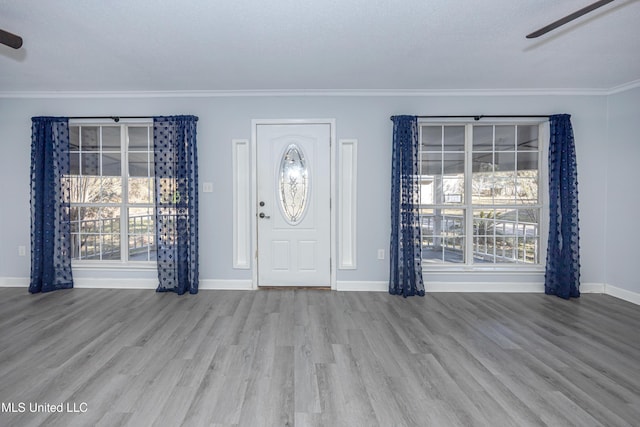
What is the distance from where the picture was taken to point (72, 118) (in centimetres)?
385

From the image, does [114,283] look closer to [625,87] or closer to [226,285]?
[226,285]

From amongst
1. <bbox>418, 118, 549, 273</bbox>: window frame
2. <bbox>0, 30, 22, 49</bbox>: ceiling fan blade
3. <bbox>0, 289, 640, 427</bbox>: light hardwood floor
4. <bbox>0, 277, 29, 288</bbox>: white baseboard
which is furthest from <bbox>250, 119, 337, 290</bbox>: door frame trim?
<bbox>0, 277, 29, 288</bbox>: white baseboard

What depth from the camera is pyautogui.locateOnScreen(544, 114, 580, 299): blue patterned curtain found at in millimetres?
3619

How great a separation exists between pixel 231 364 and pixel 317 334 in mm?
783

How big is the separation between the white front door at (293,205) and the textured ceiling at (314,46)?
62cm

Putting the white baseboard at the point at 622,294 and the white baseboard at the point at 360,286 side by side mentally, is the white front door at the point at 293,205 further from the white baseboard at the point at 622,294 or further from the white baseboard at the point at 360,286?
the white baseboard at the point at 622,294

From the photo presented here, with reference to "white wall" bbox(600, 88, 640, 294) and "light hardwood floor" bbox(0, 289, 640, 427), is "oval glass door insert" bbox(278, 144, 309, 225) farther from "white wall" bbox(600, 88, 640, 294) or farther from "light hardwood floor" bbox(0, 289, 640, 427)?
"white wall" bbox(600, 88, 640, 294)

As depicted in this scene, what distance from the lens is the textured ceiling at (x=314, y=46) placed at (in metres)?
2.16

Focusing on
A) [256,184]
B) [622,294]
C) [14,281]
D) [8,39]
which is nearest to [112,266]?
[14,281]

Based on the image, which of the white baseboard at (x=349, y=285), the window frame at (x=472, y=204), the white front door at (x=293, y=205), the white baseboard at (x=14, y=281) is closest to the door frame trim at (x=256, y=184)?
the white front door at (x=293, y=205)

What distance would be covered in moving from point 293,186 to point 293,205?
9.5 inches

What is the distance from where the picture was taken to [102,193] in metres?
4.11

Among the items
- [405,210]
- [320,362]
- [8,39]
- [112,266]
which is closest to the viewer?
[8,39]

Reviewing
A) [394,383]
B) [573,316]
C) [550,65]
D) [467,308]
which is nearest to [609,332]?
[573,316]
